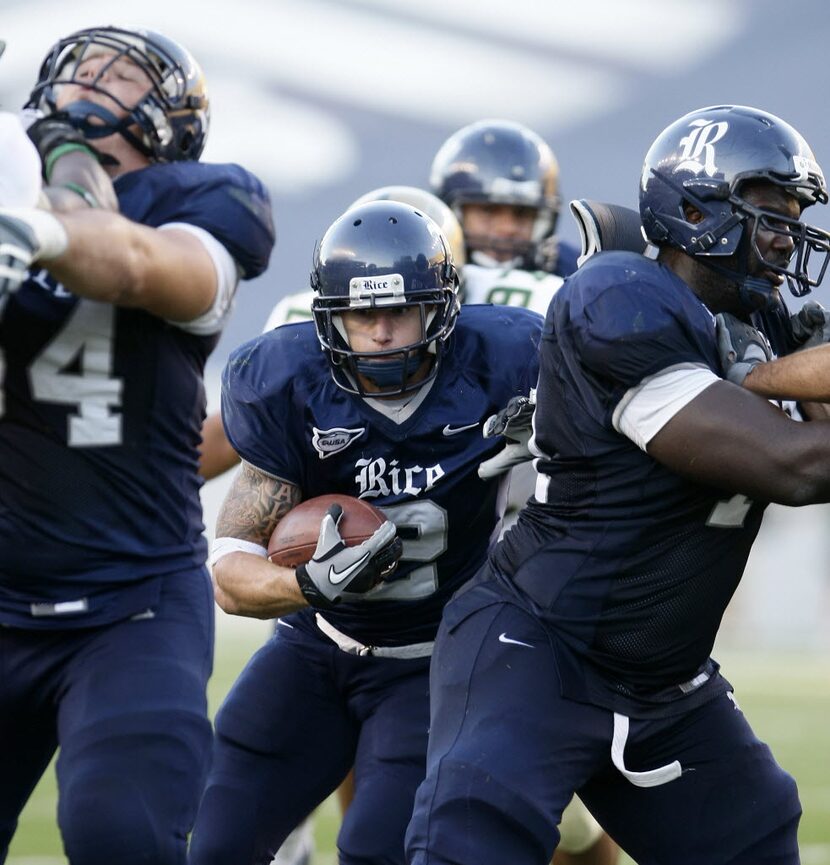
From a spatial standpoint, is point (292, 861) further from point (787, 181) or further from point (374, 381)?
point (787, 181)

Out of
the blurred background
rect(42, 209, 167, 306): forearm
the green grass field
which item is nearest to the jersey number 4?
rect(42, 209, 167, 306): forearm

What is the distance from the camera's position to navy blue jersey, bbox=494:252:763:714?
2.88 metres

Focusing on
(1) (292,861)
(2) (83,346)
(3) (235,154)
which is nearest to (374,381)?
(2) (83,346)

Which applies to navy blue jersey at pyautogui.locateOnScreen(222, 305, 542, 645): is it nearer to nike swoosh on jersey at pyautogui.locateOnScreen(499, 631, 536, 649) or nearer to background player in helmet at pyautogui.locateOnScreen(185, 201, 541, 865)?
background player in helmet at pyautogui.locateOnScreen(185, 201, 541, 865)

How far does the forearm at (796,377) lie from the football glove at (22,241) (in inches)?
46.9

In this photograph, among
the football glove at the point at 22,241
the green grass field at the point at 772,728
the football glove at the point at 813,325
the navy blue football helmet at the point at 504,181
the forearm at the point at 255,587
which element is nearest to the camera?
the football glove at the point at 22,241

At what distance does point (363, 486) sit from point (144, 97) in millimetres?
931

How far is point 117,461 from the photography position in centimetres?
304

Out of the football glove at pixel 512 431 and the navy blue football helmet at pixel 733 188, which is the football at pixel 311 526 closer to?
the football glove at pixel 512 431

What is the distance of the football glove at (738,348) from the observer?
2881mm

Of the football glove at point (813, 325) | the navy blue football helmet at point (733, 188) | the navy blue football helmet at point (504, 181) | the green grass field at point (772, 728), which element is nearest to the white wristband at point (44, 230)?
the navy blue football helmet at point (733, 188)

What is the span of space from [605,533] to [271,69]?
16883 millimetres

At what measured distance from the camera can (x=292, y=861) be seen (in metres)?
4.80

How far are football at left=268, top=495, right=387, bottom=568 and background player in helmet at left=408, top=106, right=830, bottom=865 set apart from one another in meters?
0.33
